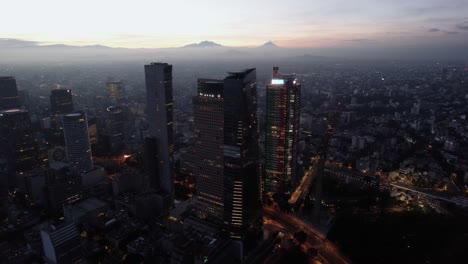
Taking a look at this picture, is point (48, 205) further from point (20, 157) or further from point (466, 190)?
point (466, 190)

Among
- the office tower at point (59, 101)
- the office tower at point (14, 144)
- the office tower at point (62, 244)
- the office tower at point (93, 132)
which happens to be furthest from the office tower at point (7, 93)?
the office tower at point (62, 244)

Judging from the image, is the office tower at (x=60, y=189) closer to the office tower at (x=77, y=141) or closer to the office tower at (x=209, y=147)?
the office tower at (x=77, y=141)

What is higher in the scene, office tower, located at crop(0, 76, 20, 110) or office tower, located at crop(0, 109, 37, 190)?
office tower, located at crop(0, 76, 20, 110)

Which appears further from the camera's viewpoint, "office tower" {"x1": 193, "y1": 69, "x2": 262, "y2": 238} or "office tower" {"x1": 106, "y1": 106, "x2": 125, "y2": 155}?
"office tower" {"x1": 106, "y1": 106, "x2": 125, "y2": 155}

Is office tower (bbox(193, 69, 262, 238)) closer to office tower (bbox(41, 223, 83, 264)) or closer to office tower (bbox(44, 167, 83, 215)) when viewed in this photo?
office tower (bbox(41, 223, 83, 264))

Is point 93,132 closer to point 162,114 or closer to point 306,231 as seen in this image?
point 162,114

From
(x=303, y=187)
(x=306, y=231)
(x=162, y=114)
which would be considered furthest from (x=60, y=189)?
(x=303, y=187)

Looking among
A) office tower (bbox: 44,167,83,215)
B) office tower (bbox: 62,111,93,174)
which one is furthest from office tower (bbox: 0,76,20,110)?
office tower (bbox: 44,167,83,215)
